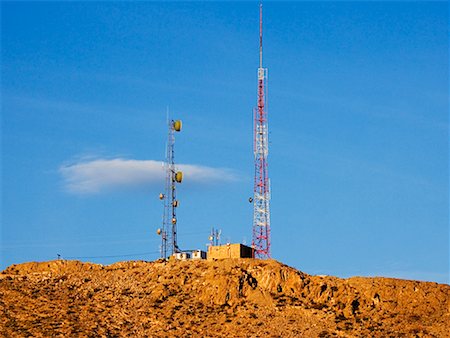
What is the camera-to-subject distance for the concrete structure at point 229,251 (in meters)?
90.7

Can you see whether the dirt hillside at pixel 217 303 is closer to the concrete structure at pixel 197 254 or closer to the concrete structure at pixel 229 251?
the concrete structure at pixel 229 251

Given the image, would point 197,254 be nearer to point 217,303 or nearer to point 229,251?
point 229,251

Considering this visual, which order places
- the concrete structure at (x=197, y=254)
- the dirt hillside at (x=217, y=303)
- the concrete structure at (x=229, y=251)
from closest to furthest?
A: the dirt hillside at (x=217, y=303) → the concrete structure at (x=229, y=251) → the concrete structure at (x=197, y=254)

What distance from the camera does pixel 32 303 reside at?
84062 mm

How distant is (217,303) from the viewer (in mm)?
83562

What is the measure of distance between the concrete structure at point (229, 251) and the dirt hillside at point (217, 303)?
6.78 feet

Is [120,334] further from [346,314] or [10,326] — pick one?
[346,314]

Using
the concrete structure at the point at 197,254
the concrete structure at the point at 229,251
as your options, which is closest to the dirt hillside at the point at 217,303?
the concrete structure at the point at 229,251

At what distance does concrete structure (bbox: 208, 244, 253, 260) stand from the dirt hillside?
207 centimetres

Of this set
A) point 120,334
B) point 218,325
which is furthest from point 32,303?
point 218,325

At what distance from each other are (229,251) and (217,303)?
849 centimetres

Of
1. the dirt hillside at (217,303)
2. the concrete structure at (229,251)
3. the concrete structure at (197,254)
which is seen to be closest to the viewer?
the dirt hillside at (217,303)

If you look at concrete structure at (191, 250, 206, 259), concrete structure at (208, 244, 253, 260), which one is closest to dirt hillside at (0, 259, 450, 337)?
concrete structure at (208, 244, 253, 260)

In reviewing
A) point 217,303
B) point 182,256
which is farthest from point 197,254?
point 217,303
